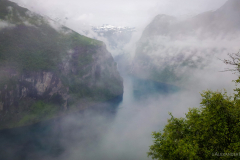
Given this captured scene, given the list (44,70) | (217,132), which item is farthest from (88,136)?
(217,132)

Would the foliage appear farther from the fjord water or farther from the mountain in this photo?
the mountain

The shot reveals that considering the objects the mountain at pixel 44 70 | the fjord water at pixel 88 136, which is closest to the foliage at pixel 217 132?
the fjord water at pixel 88 136

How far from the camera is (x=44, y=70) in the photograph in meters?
118

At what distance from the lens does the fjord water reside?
Result: 206 feet

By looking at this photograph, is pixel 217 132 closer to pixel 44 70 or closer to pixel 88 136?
pixel 88 136

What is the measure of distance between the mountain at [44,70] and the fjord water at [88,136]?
1540 cm

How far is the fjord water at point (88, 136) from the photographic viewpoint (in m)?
62.9

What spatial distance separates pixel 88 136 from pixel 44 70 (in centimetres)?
7288

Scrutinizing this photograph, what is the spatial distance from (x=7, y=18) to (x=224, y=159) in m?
170

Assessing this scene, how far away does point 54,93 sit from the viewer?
12212cm

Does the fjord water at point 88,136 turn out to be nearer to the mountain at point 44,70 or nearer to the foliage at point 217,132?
the mountain at point 44,70

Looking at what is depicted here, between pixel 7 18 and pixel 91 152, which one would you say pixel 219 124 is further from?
pixel 7 18

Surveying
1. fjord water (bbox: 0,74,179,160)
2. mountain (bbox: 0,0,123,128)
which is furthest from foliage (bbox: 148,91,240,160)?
mountain (bbox: 0,0,123,128)

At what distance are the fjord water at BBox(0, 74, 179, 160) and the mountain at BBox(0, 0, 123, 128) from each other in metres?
15.4
